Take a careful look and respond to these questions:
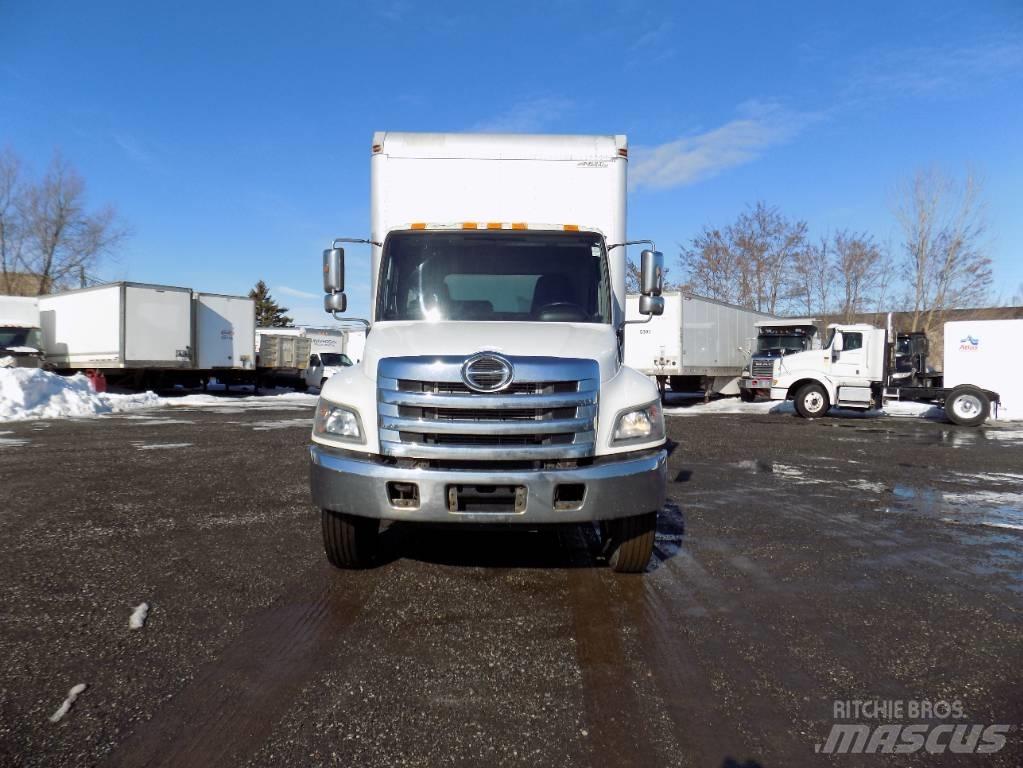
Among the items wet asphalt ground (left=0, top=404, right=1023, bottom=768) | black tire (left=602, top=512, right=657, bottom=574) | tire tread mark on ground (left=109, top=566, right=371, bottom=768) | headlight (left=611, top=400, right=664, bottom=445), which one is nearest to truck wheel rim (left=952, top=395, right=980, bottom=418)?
wet asphalt ground (left=0, top=404, right=1023, bottom=768)

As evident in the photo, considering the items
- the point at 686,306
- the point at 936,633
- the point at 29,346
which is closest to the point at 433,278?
the point at 936,633

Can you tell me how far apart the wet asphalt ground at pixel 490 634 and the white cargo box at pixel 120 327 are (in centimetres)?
1534

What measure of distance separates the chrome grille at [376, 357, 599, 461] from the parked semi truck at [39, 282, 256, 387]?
20.0 meters

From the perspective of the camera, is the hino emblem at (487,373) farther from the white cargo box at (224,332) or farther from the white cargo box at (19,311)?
the white cargo box at (19,311)

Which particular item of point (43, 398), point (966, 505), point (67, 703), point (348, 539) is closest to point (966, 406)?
point (966, 505)

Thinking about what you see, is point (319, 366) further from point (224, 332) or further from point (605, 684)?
point (605, 684)

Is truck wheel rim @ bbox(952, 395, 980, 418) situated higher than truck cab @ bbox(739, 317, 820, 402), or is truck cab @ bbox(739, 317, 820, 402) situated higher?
truck cab @ bbox(739, 317, 820, 402)

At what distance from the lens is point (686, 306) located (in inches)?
838

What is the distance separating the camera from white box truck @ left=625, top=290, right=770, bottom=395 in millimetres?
21297

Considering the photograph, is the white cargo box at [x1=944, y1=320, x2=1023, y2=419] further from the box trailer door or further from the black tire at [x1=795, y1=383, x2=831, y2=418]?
the box trailer door

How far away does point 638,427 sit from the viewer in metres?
4.01

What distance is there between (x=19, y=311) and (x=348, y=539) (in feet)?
78.3

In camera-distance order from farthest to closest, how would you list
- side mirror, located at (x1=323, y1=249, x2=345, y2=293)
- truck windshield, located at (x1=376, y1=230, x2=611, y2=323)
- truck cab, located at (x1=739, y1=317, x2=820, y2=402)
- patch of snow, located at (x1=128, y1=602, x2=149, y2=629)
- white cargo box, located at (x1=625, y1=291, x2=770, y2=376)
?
white cargo box, located at (x1=625, y1=291, x2=770, y2=376) → truck cab, located at (x1=739, y1=317, x2=820, y2=402) → side mirror, located at (x1=323, y1=249, x2=345, y2=293) → truck windshield, located at (x1=376, y1=230, x2=611, y2=323) → patch of snow, located at (x1=128, y1=602, x2=149, y2=629)

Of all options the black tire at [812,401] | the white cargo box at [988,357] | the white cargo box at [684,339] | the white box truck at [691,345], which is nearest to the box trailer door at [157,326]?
the white cargo box at [684,339]
